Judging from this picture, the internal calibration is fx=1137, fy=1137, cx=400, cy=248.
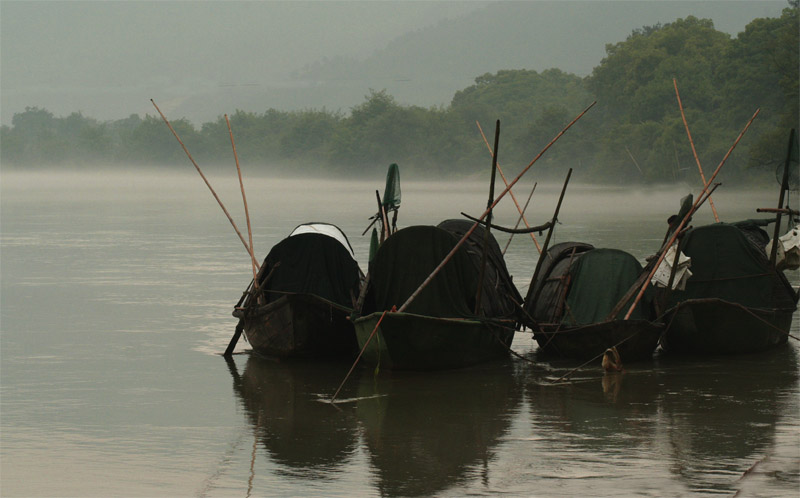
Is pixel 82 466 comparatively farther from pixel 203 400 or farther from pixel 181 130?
pixel 181 130

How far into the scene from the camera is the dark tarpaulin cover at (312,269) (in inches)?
536

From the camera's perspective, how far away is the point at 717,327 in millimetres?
13570

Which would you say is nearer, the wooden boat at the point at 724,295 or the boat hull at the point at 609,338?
the boat hull at the point at 609,338

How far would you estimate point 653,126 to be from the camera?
73500 millimetres

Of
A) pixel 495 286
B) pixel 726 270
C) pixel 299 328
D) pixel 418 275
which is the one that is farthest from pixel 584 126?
pixel 418 275

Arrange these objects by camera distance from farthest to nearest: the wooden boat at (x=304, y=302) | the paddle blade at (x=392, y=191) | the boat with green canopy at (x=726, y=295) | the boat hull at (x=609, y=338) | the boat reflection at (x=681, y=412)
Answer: the paddle blade at (x=392, y=191), the boat with green canopy at (x=726, y=295), the wooden boat at (x=304, y=302), the boat hull at (x=609, y=338), the boat reflection at (x=681, y=412)

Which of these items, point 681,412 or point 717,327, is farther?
point 717,327

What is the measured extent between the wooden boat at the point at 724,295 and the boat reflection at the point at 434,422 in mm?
2181

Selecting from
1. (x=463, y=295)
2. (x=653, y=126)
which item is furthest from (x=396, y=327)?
(x=653, y=126)

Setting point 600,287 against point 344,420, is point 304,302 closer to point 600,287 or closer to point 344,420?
point 344,420

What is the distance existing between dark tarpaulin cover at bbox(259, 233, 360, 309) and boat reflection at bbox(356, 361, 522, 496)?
1434mm

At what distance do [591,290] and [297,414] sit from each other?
13.6 ft

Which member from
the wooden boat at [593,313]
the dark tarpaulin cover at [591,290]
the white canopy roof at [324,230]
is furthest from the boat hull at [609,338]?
the white canopy roof at [324,230]

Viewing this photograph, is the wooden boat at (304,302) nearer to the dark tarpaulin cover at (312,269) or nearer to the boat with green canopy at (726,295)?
the dark tarpaulin cover at (312,269)
